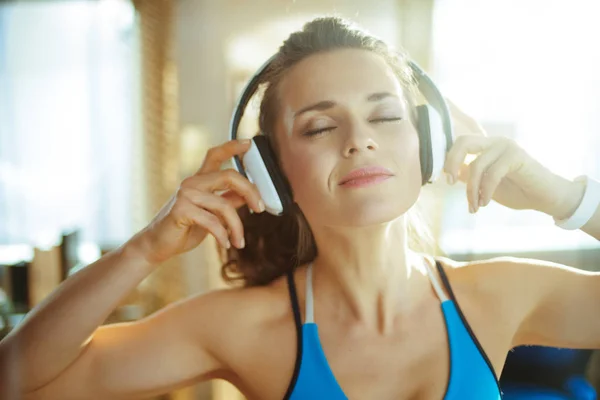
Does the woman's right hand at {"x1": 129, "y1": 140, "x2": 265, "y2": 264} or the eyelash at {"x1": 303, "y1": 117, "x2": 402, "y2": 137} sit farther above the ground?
the eyelash at {"x1": 303, "y1": 117, "x2": 402, "y2": 137}

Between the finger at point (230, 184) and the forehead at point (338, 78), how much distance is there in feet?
0.48

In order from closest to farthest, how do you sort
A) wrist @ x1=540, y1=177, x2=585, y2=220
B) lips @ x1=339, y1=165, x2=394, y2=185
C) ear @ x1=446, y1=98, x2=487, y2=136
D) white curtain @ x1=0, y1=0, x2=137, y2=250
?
1. lips @ x1=339, y1=165, x2=394, y2=185
2. wrist @ x1=540, y1=177, x2=585, y2=220
3. ear @ x1=446, y1=98, x2=487, y2=136
4. white curtain @ x1=0, y1=0, x2=137, y2=250

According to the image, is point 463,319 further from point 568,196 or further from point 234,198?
point 234,198

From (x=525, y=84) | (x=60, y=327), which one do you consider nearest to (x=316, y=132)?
(x=60, y=327)

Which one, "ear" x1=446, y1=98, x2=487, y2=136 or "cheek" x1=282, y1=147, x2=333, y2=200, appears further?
"ear" x1=446, y1=98, x2=487, y2=136

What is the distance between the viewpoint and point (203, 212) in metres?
0.74

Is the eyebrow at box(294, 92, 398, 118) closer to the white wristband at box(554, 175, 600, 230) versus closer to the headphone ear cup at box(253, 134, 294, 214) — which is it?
the headphone ear cup at box(253, 134, 294, 214)

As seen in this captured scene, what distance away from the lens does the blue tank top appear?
0.72m

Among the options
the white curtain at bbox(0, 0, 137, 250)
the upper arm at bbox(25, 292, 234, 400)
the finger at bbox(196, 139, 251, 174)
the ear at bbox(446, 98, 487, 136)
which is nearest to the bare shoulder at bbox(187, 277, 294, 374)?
the upper arm at bbox(25, 292, 234, 400)

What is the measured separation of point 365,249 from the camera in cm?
83

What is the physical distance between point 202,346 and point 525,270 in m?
0.59

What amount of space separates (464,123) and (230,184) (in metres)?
0.51

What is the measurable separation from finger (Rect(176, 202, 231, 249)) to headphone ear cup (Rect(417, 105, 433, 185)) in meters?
0.33

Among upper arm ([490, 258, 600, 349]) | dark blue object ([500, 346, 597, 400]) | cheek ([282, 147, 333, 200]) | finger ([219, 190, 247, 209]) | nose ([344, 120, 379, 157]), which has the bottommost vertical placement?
dark blue object ([500, 346, 597, 400])
